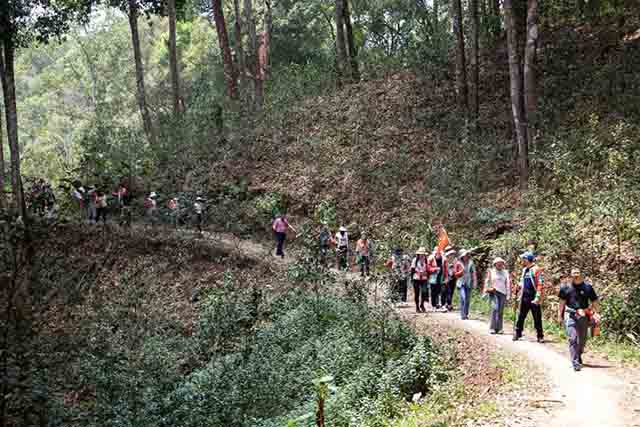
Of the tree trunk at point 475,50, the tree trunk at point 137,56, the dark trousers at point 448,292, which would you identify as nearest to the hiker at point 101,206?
the tree trunk at point 137,56

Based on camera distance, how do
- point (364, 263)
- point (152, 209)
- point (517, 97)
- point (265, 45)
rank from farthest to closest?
point (265, 45) < point (152, 209) < point (517, 97) < point (364, 263)

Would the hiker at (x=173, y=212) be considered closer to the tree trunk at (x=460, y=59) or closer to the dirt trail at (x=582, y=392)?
the tree trunk at (x=460, y=59)

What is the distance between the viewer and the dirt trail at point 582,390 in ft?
24.8

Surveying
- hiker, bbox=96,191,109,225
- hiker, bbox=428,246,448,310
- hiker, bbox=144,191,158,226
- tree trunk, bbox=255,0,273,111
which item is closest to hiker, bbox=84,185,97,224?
hiker, bbox=96,191,109,225

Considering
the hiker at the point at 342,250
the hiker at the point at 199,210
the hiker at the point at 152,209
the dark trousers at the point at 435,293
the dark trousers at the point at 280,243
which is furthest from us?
the hiker at the point at 152,209

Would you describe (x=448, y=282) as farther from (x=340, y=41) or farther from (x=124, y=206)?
(x=340, y=41)

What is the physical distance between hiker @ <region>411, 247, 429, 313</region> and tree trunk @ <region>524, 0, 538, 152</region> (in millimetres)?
6697

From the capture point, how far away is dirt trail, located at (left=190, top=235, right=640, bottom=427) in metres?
7.57

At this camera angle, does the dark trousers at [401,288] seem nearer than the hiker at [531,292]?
No

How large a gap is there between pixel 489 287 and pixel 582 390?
140 inches

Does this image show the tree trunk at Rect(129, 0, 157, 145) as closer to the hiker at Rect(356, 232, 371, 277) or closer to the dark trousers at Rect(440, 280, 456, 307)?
the hiker at Rect(356, 232, 371, 277)

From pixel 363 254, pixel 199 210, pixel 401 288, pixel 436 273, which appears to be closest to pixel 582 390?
pixel 436 273

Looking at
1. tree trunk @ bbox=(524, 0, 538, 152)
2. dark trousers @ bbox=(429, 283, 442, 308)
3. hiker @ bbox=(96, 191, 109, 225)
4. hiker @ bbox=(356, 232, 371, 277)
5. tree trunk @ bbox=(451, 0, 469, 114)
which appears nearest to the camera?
dark trousers @ bbox=(429, 283, 442, 308)

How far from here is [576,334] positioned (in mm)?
9648
